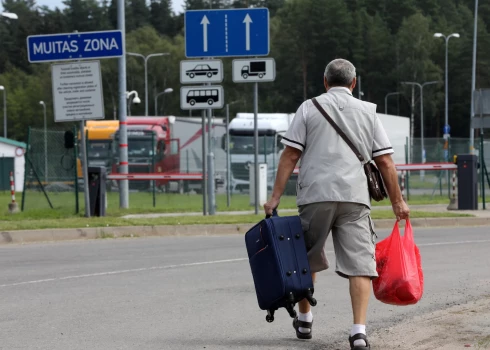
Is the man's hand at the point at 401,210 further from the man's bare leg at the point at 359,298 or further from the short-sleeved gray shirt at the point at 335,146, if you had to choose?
the man's bare leg at the point at 359,298

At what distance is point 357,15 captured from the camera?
339 ft

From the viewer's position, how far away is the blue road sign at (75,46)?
19.2 m

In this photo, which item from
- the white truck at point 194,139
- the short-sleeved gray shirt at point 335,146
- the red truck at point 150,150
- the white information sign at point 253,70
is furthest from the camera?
the white truck at point 194,139

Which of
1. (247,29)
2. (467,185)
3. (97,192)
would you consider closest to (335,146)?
(247,29)

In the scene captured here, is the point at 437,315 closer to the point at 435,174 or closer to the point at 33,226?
the point at 33,226

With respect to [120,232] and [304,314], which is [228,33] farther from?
[304,314]

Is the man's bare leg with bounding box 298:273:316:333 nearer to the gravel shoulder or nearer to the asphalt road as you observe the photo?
the asphalt road

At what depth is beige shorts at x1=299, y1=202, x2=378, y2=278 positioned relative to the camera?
669 centimetres

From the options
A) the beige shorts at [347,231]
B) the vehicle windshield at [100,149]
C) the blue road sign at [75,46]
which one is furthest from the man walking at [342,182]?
the vehicle windshield at [100,149]

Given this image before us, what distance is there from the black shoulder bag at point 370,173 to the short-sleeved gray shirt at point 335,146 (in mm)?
23

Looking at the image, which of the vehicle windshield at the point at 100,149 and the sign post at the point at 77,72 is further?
the vehicle windshield at the point at 100,149

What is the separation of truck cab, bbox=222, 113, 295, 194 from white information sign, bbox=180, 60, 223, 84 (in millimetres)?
10336

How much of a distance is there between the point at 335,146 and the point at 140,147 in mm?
35523

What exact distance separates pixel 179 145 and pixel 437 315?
38.3 m
